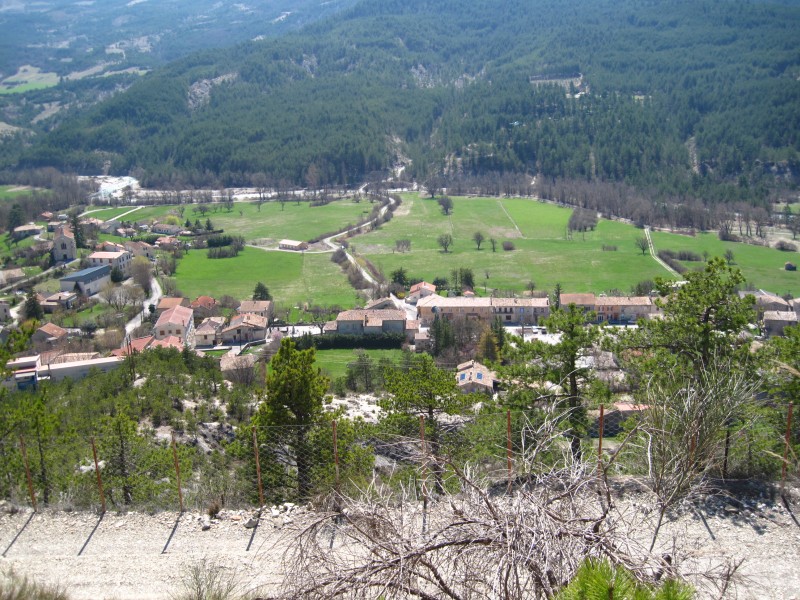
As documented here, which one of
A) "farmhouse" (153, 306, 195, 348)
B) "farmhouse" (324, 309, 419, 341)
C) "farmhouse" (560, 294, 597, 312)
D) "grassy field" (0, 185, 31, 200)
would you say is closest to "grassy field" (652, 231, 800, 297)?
"farmhouse" (560, 294, 597, 312)

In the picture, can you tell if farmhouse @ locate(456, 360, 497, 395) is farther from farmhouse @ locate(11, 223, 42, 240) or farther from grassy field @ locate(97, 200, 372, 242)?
farmhouse @ locate(11, 223, 42, 240)

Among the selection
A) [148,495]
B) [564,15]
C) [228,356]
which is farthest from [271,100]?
[148,495]

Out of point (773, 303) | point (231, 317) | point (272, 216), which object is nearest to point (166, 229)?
point (272, 216)

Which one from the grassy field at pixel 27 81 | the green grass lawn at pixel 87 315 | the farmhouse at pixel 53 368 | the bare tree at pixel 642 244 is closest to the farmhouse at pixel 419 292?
the green grass lawn at pixel 87 315

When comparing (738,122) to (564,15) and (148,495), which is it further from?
(148,495)

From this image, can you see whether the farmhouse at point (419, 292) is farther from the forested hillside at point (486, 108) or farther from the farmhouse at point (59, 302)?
the forested hillside at point (486, 108)

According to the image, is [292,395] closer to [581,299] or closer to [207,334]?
[207,334]
